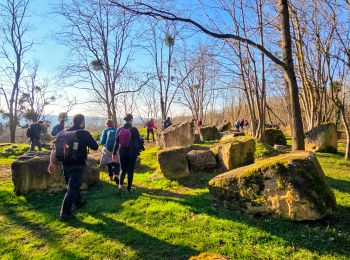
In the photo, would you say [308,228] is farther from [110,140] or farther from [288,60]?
[110,140]

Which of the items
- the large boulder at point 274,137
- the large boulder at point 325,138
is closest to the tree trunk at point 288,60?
the large boulder at point 325,138

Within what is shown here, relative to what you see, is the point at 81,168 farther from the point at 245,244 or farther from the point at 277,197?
the point at 277,197

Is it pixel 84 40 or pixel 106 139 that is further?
pixel 84 40

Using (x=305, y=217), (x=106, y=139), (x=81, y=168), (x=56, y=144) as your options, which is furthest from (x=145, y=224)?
(x=106, y=139)

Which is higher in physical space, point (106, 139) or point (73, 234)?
point (106, 139)

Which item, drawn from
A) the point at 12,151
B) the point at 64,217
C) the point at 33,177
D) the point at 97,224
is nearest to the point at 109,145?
the point at 33,177

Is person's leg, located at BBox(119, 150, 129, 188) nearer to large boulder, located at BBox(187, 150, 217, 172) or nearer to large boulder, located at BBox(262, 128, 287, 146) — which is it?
large boulder, located at BBox(187, 150, 217, 172)

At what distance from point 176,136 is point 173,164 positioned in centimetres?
644

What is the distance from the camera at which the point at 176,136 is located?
14258 millimetres

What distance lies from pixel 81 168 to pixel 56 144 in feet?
2.08

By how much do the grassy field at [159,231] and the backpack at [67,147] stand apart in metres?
1.16

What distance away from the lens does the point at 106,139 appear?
7953 millimetres

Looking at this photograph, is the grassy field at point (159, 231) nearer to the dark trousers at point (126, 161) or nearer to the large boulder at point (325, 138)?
the dark trousers at point (126, 161)

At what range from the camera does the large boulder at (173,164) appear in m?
7.84
